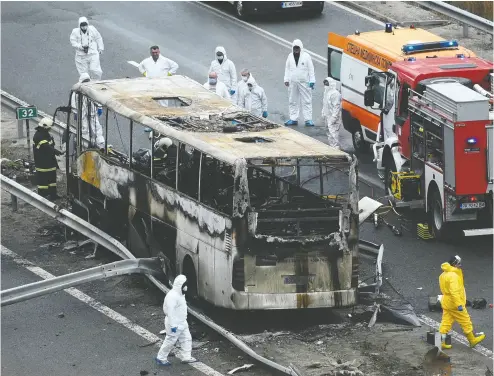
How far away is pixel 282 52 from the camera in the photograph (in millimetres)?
33719

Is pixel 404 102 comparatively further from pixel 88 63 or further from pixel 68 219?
pixel 88 63

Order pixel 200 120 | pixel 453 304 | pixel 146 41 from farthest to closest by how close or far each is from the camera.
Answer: pixel 146 41, pixel 200 120, pixel 453 304

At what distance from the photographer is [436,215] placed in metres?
23.3

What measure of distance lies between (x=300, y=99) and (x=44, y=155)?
22.7 feet

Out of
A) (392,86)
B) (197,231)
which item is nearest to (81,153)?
(197,231)

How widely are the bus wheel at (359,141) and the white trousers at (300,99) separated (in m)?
1.89

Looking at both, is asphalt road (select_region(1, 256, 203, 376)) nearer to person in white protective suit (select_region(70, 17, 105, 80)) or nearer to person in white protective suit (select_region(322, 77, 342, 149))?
person in white protective suit (select_region(322, 77, 342, 149))

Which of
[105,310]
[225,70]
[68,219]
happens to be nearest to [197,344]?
[105,310]

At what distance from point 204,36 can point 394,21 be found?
4.41 m

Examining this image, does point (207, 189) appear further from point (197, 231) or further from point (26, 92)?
point (26, 92)

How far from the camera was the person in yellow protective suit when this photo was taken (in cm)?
1861

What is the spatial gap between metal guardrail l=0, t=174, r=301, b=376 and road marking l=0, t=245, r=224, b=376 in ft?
1.78

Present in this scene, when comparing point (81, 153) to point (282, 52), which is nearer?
point (81, 153)

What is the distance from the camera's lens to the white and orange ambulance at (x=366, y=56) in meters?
26.0
